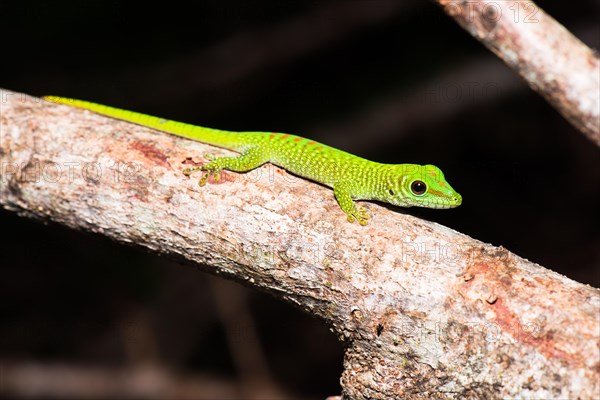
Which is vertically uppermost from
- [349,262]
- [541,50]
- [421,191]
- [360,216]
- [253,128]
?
[253,128]

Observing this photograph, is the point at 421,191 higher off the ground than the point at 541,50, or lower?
lower

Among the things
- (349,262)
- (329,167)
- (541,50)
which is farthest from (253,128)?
(349,262)

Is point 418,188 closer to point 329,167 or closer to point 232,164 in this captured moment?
point 329,167

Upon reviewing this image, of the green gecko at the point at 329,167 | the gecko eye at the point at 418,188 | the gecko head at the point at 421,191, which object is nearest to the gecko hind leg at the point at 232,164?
the green gecko at the point at 329,167

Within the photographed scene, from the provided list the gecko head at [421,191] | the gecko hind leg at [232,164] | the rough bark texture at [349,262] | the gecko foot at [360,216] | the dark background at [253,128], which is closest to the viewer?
the rough bark texture at [349,262]

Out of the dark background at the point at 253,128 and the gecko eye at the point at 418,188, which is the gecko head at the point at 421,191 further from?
the dark background at the point at 253,128

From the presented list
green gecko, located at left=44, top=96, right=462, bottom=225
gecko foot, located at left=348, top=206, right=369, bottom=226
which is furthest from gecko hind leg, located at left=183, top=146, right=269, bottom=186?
gecko foot, located at left=348, top=206, right=369, bottom=226

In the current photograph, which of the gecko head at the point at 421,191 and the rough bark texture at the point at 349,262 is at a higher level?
the gecko head at the point at 421,191
